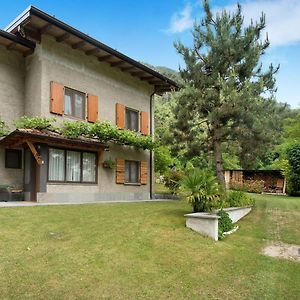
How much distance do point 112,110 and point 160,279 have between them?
1249cm

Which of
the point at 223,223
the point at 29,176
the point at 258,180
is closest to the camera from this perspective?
the point at 223,223

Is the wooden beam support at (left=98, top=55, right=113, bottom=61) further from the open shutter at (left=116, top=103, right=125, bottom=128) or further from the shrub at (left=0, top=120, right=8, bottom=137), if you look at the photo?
the shrub at (left=0, top=120, right=8, bottom=137)

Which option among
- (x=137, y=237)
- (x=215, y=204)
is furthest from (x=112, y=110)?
(x=137, y=237)

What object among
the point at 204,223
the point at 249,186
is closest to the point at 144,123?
the point at 204,223

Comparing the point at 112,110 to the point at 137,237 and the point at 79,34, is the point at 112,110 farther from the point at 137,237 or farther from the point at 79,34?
the point at 137,237

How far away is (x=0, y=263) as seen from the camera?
6293 millimetres

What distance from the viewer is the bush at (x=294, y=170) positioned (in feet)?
80.8

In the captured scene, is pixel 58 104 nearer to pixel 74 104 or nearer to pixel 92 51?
pixel 74 104

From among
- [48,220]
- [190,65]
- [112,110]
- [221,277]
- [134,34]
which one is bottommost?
[221,277]

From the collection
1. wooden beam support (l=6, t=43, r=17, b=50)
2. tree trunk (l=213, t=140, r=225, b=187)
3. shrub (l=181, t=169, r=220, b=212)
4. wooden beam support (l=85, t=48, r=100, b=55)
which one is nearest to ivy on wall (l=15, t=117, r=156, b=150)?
wooden beam support (l=6, t=43, r=17, b=50)

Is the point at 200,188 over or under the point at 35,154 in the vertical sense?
under

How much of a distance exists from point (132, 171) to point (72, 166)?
4.23m

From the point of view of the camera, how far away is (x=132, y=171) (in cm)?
1886

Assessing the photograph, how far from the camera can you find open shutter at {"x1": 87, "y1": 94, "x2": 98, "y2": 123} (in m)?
16.2
